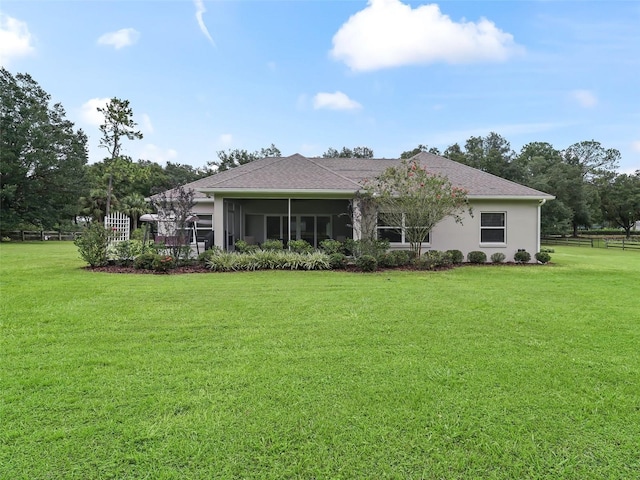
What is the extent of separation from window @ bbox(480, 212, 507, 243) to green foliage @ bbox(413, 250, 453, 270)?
9.33ft

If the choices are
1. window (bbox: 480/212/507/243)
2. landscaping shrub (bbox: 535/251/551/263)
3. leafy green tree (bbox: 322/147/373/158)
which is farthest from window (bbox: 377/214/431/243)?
leafy green tree (bbox: 322/147/373/158)

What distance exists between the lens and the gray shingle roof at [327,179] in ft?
45.9

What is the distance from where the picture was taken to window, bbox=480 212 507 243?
15.6 meters

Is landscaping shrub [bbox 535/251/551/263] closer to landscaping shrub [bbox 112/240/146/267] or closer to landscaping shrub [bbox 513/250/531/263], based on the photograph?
landscaping shrub [bbox 513/250/531/263]

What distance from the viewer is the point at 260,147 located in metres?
38.9

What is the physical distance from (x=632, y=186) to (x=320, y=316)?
53.1 metres

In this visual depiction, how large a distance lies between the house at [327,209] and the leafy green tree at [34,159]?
995 inches

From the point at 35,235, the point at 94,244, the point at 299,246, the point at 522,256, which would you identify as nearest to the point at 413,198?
the point at 299,246

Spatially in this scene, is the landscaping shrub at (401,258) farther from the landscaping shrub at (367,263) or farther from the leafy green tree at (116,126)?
the leafy green tree at (116,126)

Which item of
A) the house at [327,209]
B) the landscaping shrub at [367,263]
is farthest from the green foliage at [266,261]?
the house at [327,209]

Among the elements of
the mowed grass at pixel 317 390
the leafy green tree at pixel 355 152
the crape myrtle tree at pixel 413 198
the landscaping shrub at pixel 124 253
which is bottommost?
the mowed grass at pixel 317 390

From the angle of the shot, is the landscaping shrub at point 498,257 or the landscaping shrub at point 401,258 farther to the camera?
the landscaping shrub at point 498,257

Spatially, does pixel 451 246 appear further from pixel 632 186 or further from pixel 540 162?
pixel 632 186

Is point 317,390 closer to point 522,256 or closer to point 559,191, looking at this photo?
point 522,256
